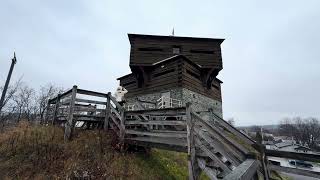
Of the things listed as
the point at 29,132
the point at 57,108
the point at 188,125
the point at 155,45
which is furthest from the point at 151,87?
the point at 188,125

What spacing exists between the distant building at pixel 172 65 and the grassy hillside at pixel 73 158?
40.0ft

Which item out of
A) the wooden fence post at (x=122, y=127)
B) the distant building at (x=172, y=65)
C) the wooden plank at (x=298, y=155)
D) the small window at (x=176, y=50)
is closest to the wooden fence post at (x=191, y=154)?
the wooden plank at (x=298, y=155)

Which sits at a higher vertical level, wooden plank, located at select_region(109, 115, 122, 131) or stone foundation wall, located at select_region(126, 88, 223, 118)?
stone foundation wall, located at select_region(126, 88, 223, 118)

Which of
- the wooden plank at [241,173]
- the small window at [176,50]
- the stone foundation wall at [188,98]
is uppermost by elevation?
the small window at [176,50]

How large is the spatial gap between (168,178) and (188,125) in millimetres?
2754

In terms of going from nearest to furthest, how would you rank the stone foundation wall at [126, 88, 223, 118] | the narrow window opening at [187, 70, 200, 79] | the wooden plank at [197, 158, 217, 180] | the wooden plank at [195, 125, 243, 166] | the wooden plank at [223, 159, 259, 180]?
the wooden plank at [223, 159, 259, 180], the wooden plank at [195, 125, 243, 166], the wooden plank at [197, 158, 217, 180], the stone foundation wall at [126, 88, 223, 118], the narrow window opening at [187, 70, 200, 79]

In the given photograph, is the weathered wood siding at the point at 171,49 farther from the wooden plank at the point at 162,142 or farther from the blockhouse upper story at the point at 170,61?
the wooden plank at the point at 162,142

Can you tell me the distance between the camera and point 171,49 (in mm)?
22328

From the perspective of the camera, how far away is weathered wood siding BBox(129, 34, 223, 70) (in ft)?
71.2

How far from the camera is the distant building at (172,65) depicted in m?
20.6

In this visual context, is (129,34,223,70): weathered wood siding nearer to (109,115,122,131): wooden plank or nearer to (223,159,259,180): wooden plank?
(109,115,122,131): wooden plank

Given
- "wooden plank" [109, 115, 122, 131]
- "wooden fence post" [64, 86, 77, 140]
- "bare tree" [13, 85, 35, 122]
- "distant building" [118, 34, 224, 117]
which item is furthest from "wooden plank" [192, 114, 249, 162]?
"bare tree" [13, 85, 35, 122]

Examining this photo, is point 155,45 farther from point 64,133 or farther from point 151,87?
point 64,133

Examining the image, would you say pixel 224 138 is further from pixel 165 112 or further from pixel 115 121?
pixel 115 121
